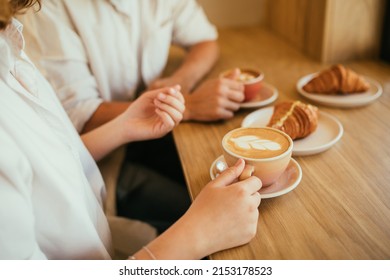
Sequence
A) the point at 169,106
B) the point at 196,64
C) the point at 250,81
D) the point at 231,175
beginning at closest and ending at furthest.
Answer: the point at 231,175, the point at 169,106, the point at 250,81, the point at 196,64

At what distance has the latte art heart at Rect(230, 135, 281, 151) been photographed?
→ 722 millimetres

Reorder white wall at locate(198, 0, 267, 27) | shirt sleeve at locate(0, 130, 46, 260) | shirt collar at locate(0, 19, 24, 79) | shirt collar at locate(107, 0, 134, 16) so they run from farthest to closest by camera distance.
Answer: white wall at locate(198, 0, 267, 27) < shirt collar at locate(107, 0, 134, 16) < shirt collar at locate(0, 19, 24, 79) < shirt sleeve at locate(0, 130, 46, 260)

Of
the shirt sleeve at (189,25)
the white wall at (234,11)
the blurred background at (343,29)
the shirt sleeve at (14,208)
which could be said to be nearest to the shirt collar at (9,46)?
the shirt sleeve at (14,208)

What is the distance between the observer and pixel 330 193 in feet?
2.37

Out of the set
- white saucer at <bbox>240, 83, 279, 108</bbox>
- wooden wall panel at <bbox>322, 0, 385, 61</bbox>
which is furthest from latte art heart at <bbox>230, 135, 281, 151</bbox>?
wooden wall panel at <bbox>322, 0, 385, 61</bbox>

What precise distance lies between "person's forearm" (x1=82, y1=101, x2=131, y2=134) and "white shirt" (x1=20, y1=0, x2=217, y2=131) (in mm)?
17

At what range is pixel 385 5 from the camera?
1297mm

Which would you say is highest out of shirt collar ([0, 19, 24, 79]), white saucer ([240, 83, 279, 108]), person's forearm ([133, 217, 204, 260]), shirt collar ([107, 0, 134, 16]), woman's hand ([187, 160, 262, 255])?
shirt collar ([0, 19, 24, 79])

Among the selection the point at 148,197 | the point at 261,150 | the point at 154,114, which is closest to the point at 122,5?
the point at 154,114

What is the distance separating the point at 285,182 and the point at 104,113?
562 millimetres

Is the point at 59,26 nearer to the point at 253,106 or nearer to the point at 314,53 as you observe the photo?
the point at 253,106

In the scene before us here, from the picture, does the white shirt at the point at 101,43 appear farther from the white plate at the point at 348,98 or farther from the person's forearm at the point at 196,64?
the white plate at the point at 348,98

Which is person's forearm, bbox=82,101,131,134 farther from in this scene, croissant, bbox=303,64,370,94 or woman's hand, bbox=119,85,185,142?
croissant, bbox=303,64,370,94

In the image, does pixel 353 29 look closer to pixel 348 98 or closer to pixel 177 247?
pixel 348 98
